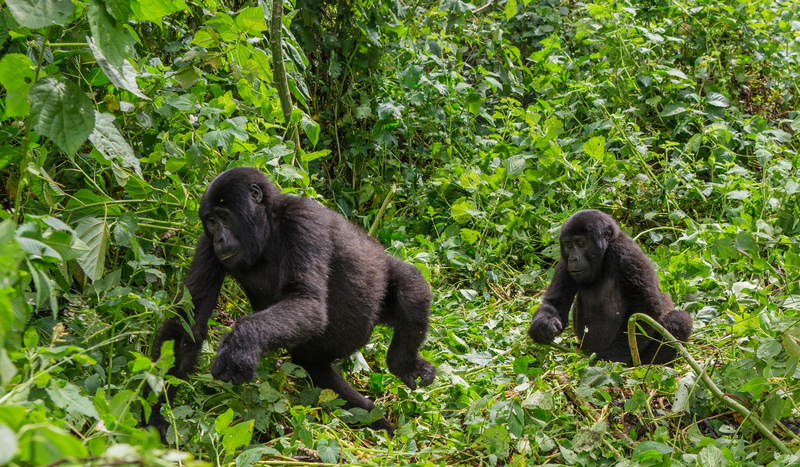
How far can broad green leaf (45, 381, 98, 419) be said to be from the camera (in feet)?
6.30

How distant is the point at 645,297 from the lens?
4418 mm

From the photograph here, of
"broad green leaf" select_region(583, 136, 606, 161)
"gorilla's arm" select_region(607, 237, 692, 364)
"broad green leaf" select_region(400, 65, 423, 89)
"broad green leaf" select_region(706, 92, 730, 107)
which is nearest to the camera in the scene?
"gorilla's arm" select_region(607, 237, 692, 364)

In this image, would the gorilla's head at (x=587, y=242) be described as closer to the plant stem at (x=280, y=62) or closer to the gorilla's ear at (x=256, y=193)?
the plant stem at (x=280, y=62)

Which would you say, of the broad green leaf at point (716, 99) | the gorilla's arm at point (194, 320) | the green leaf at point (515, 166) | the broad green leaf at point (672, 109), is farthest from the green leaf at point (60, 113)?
the broad green leaf at point (716, 99)

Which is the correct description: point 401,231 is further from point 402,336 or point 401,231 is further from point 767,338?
point 767,338

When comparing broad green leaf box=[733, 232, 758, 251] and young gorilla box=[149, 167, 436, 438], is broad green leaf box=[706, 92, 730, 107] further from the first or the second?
young gorilla box=[149, 167, 436, 438]

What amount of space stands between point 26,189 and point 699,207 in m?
4.83

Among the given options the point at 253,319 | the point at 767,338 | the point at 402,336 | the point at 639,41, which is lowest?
the point at 402,336

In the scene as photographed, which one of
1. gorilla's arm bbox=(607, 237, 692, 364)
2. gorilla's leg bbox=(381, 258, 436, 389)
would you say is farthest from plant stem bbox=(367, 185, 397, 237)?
gorilla's arm bbox=(607, 237, 692, 364)

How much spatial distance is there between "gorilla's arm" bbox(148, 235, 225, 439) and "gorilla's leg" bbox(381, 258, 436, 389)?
103 centimetres

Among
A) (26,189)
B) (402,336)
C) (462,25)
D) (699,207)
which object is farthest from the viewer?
(462,25)

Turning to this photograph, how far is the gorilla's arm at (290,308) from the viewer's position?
321 centimetres

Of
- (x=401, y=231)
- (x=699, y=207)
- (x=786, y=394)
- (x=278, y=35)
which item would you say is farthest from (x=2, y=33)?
(x=699, y=207)

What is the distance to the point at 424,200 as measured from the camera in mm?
6352
